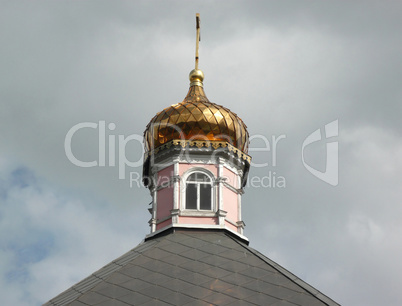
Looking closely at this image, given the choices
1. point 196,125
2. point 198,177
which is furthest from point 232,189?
point 196,125

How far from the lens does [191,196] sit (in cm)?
3756

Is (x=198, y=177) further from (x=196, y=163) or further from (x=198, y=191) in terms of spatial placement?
(x=198, y=191)

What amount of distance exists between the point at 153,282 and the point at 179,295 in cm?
131

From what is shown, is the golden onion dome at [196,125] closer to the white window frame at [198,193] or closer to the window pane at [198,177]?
the white window frame at [198,193]

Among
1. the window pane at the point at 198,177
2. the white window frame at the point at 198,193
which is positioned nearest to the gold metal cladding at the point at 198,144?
the white window frame at the point at 198,193

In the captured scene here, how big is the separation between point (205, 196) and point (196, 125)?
267 centimetres

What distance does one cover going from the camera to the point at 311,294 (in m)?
30.9

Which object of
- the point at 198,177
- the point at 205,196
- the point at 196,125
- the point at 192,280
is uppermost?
the point at 196,125

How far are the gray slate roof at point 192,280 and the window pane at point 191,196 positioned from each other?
260cm

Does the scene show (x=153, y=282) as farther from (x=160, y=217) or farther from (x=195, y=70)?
(x=195, y=70)

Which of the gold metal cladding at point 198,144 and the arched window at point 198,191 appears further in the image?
the gold metal cladding at point 198,144

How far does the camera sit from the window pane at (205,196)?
3734cm

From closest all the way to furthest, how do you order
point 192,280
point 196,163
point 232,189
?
point 192,280
point 196,163
point 232,189

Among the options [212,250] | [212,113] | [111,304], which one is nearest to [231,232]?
[212,250]
